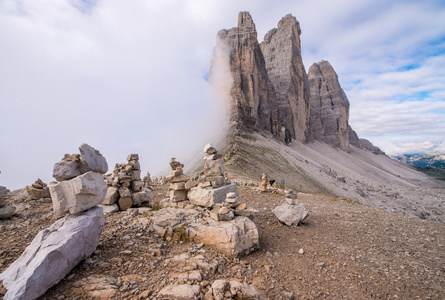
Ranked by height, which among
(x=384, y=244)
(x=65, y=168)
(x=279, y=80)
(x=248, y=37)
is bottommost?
(x=384, y=244)

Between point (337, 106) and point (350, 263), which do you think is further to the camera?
point (337, 106)

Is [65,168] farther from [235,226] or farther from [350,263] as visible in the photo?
[350,263]

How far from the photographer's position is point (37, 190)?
1216cm

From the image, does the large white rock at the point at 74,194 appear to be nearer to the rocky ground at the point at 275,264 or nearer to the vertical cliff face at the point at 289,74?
the rocky ground at the point at 275,264

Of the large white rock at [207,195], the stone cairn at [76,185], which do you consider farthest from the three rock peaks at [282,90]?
the stone cairn at [76,185]

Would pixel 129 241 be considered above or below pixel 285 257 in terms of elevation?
above

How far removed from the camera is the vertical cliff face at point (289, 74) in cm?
7056

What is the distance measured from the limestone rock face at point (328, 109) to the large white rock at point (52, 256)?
87198 mm

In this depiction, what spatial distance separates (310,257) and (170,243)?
397 cm

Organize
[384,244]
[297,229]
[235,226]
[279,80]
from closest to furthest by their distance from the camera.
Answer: [235,226] → [384,244] → [297,229] → [279,80]

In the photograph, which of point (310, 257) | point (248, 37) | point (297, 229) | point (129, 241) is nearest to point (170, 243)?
point (129, 241)

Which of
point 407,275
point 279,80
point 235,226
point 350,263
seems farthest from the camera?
point 279,80

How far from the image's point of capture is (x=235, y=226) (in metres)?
5.94

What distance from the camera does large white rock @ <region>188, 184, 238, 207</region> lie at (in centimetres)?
766
